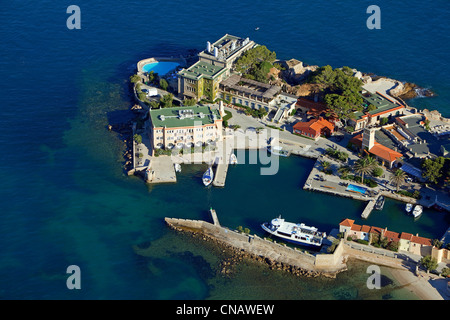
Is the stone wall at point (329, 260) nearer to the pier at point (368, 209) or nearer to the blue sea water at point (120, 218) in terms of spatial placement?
the blue sea water at point (120, 218)

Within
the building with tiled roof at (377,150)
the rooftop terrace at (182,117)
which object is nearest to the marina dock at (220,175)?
the rooftop terrace at (182,117)

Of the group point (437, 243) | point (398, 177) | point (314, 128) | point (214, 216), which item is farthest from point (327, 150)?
point (437, 243)

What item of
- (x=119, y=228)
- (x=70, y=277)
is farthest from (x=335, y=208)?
(x=70, y=277)

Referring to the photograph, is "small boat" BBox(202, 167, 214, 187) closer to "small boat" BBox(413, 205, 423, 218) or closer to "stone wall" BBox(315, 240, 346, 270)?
"stone wall" BBox(315, 240, 346, 270)

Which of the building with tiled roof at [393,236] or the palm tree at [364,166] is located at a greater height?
the palm tree at [364,166]

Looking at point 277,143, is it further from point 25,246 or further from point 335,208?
point 25,246

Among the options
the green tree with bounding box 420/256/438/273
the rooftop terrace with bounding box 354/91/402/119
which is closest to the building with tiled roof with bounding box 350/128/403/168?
the rooftop terrace with bounding box 354/91/402/119

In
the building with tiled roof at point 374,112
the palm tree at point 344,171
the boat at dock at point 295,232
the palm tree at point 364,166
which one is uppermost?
the building with tiled roof at point 374,112
